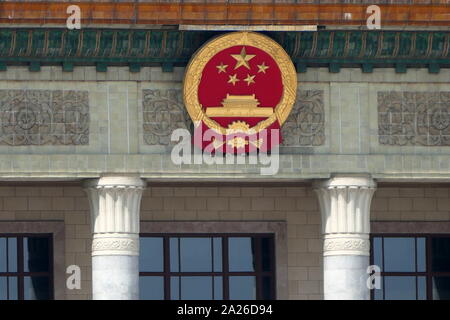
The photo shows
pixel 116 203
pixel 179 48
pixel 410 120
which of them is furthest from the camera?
pixel 410 120

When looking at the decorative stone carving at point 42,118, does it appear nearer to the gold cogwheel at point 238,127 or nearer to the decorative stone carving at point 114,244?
the decorative stone carving at point 114,244

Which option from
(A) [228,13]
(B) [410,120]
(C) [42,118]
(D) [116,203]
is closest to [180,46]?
(A) [228,13]

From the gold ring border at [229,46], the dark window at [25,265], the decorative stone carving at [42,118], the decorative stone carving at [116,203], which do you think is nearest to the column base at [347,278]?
the gold ring border at [229,46]

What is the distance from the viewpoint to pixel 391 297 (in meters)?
57.1

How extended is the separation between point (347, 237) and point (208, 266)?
5200mm

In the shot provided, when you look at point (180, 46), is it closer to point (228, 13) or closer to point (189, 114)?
point (228, 13)

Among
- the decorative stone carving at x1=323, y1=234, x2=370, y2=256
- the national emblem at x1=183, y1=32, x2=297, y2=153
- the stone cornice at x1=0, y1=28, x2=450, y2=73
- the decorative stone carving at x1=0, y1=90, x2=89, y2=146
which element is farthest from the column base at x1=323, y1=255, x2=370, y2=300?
the decorative stone carving at x1=0, y1=90, x2=89, y2=146

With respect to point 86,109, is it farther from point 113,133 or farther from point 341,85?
point 341,85

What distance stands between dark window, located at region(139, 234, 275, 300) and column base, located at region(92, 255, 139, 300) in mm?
4233

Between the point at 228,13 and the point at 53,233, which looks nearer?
the point at 228,13

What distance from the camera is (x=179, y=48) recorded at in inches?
2055

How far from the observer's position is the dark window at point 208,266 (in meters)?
56.3
